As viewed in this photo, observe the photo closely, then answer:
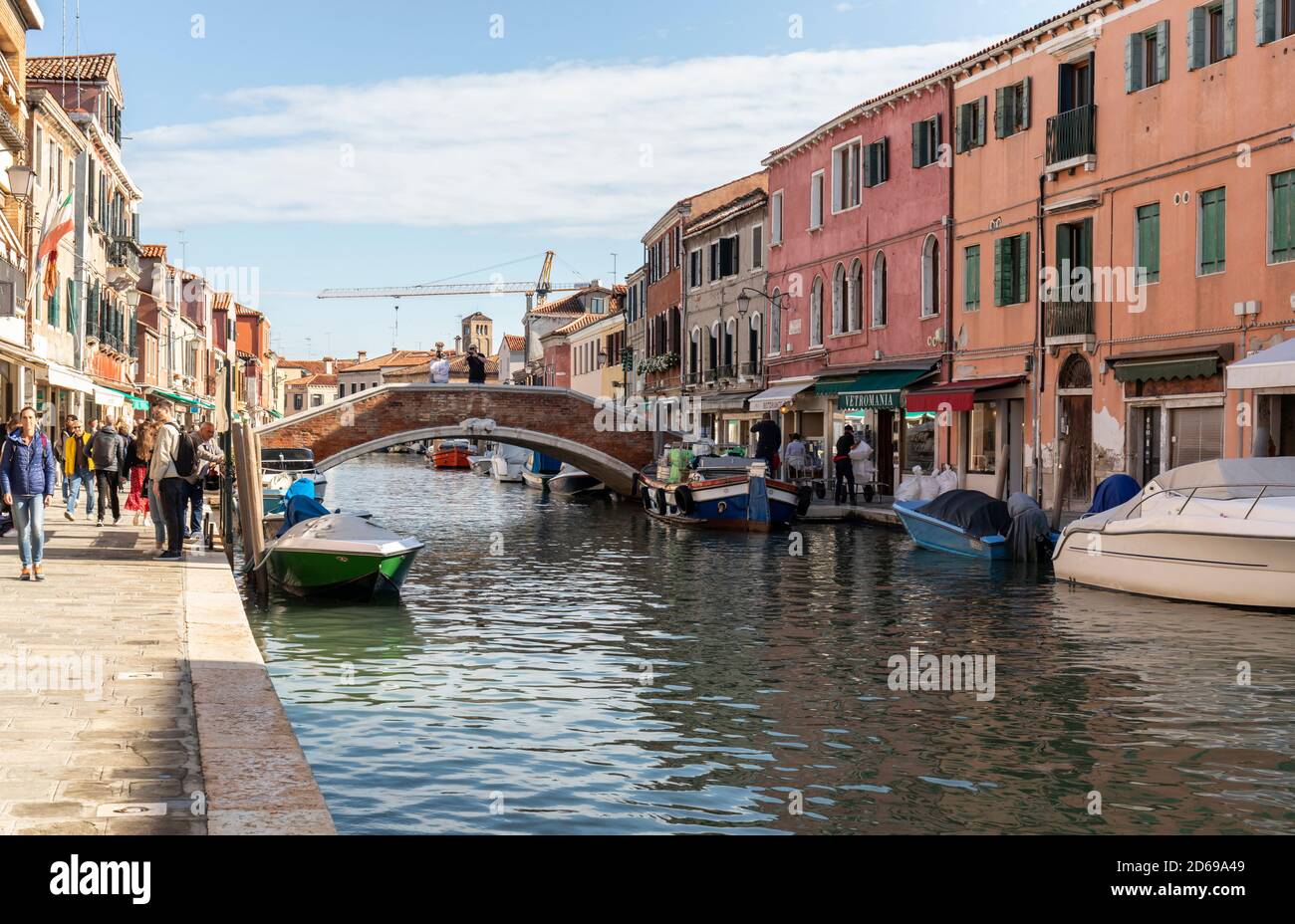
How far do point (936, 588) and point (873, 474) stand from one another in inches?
555

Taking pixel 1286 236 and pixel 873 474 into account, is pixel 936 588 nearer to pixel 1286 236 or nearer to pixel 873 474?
pixel 1286 236

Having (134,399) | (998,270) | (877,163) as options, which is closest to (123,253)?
(134,399)

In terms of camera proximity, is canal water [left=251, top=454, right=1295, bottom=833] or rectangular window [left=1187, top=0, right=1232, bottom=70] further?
rectangular window [left=1187, top=0, right=1232, bottom=70]

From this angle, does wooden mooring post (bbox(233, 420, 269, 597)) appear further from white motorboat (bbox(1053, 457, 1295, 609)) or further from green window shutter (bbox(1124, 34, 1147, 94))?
green window shutter (bbox(1124, 34, 1147, 94))

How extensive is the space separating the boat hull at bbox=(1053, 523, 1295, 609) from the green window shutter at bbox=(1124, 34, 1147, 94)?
9.13 m

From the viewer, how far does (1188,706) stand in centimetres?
948

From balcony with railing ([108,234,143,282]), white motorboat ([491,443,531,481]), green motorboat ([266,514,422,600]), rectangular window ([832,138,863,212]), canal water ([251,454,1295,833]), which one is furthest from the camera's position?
white motorboat ([491,443,531,481])

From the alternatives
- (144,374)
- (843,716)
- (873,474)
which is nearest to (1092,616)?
(843,716)

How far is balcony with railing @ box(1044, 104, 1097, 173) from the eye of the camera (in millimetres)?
23859

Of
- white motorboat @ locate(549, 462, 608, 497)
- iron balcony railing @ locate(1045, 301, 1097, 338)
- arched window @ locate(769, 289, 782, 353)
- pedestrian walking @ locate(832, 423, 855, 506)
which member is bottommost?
white motorboat @ locate(549, 462, 608, 497)

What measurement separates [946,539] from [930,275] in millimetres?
10383

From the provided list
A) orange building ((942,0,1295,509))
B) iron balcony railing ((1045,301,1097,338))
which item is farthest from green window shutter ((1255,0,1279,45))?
iron balcony railing ((1045,301,1097,338))

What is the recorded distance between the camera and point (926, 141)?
29.3 meters
